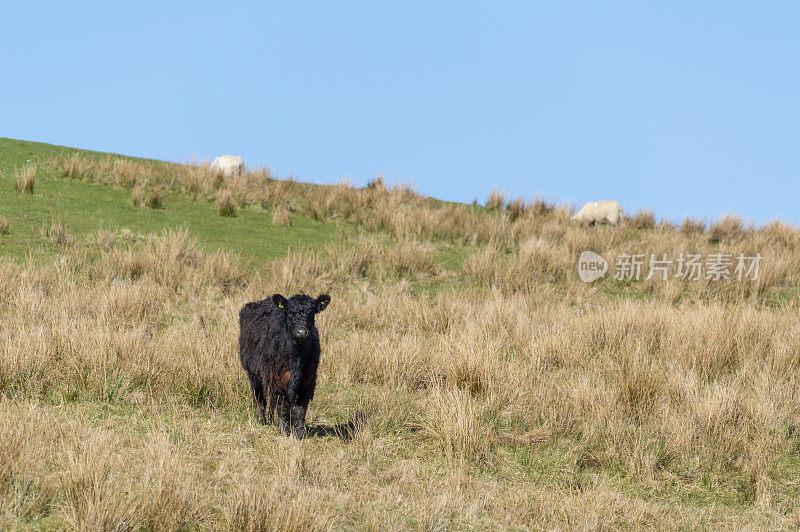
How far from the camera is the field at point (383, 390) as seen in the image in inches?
173

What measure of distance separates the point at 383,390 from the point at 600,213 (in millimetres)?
14553

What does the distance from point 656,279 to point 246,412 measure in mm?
10296

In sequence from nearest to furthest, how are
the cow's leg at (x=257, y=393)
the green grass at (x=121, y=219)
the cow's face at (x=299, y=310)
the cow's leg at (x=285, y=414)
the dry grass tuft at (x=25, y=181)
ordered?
the cow's face at (x=299, y=310), the cow's leg at (x=285, y=414), the cow's leg at (x=257, y=393), the green grass at (x=121, y=219), the dry grass tuft at (x=25, y=181)

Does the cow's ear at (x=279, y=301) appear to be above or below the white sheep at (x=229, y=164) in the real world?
below

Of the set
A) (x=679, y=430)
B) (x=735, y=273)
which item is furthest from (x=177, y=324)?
(x=735, y=273)

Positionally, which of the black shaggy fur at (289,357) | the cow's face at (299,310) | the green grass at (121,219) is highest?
the green grass at (121,219)

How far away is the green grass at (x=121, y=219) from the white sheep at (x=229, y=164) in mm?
3343

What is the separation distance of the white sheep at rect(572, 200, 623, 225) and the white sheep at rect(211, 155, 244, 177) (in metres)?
9.96

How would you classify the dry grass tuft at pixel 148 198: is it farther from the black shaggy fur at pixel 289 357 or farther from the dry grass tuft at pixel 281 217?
the black shaggy fur at pixel 289 357

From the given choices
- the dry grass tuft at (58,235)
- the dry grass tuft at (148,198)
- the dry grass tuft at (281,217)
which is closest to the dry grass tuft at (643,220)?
the dry grass tuft at (281,217)

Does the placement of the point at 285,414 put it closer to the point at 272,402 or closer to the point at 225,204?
the point at 272,402

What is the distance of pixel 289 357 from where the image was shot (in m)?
5.45

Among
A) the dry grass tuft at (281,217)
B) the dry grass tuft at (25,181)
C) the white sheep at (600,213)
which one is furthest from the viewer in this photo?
the white sheep at (600,213)

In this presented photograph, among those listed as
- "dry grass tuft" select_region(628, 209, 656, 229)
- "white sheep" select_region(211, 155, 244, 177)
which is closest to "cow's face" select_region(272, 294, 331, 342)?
"white sheep" select_region(211, 155, 244, 177)
